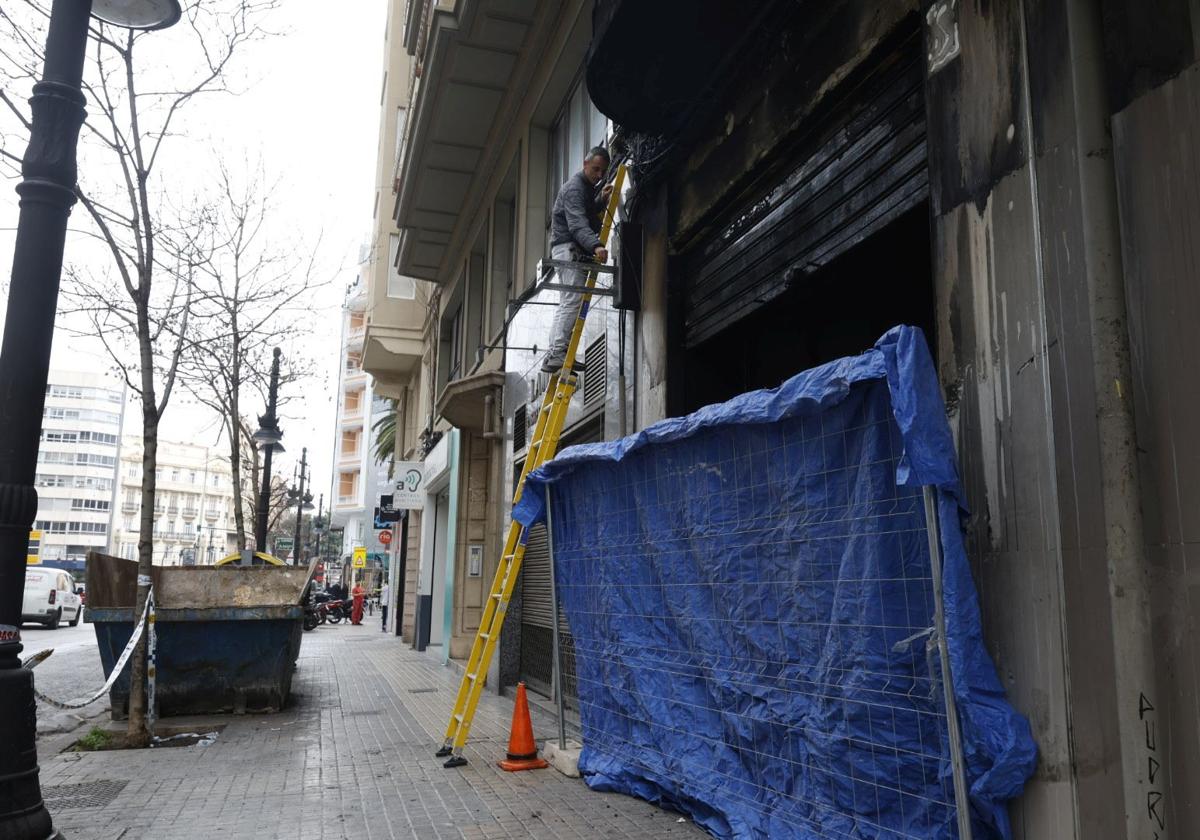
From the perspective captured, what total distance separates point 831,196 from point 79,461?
385ft

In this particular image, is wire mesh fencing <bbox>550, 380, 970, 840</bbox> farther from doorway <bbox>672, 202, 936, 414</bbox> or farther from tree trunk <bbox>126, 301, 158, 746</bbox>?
tree trunk <bbox>126, 301, 158, 746</bbox>

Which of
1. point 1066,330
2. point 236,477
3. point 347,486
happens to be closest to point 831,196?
point 1066,330

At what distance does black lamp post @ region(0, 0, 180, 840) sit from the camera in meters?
4.46

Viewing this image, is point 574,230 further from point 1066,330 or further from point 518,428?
point 1066,330

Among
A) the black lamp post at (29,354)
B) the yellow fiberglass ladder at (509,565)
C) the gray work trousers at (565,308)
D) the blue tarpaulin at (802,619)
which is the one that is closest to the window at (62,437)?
the gray work trousers at (565,308)

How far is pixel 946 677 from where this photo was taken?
3.32m

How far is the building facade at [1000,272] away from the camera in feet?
10.3

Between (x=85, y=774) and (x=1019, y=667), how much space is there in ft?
22.3

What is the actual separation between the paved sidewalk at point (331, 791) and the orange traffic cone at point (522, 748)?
145mm

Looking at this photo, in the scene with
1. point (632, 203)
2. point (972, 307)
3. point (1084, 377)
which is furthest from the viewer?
point (632, 203)

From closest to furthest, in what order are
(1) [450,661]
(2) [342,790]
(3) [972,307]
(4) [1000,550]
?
1. (4) [1000,550]
2. (3) [972,307]
3. (2) [342,790]
4. (1) [450,661]

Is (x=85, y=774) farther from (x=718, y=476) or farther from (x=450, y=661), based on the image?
(x=450, y=661)

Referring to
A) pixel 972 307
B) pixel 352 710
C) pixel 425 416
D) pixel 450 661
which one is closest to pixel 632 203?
pixel 972 307

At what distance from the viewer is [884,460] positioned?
12.3 feet
